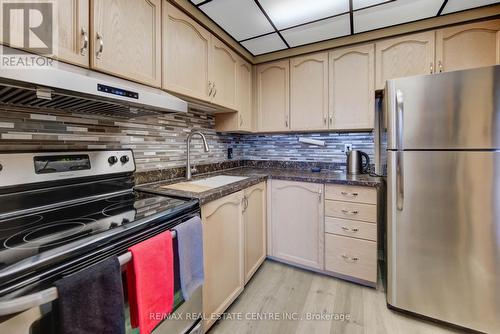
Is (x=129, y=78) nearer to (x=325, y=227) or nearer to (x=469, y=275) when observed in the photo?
(x=325, y=227)

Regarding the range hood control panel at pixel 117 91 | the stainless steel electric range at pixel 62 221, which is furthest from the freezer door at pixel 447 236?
the range hood control panel at pixel 117 91

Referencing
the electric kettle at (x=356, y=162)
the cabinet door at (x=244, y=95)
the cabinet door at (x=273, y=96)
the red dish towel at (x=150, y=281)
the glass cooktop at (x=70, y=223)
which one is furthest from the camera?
the cabinet door at (x=273, y=96)

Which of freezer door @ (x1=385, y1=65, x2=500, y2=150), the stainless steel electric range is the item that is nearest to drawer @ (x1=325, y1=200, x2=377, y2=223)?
freezer door @ (x1=385, y1=65, x2=500, y2=150)

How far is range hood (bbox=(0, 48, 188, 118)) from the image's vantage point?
25.8 inches

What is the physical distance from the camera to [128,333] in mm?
782

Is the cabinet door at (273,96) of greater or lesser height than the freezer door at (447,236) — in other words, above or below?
above

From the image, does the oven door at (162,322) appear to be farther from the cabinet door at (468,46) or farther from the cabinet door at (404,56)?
the cabinet door at (468,46)

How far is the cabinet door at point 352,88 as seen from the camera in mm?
1850

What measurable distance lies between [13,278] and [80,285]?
0.45ft

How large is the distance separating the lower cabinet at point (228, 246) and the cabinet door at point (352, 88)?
39.0 inches

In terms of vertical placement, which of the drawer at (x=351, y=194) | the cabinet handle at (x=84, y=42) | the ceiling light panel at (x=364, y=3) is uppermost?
the ceiling light panel at (x=364, y=3)

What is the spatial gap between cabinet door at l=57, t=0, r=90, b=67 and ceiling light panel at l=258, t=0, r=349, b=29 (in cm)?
102

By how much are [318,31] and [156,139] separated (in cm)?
156

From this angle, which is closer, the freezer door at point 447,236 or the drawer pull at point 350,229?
the freezer door at point 447,236
